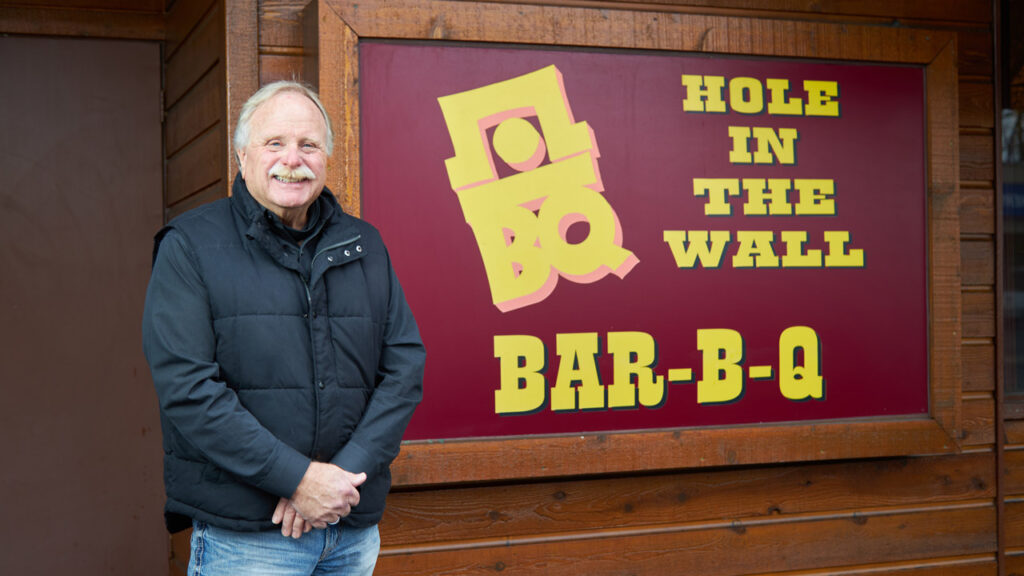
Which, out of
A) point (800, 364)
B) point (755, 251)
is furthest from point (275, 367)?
point (800, 364)

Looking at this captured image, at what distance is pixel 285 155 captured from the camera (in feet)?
6.40

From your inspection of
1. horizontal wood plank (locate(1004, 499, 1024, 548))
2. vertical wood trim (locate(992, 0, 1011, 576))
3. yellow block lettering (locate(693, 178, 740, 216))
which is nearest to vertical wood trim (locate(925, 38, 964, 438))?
vertical wood trim (locate(992, 0, 1011, 576))

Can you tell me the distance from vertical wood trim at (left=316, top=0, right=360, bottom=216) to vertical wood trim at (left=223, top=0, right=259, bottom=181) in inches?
8.0

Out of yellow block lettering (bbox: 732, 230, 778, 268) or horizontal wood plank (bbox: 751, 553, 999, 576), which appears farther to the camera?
horizontal wood plank (bbox: 751, 553, 999, 576)

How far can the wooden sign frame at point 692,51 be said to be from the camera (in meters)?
2.70

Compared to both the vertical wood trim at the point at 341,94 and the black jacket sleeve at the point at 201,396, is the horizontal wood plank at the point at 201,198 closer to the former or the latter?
the vertical wood trim at the point at 341,94

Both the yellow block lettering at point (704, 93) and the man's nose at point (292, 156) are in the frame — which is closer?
the man's nose at point (292, 156)

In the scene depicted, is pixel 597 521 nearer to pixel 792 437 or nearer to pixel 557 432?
pixel 557 432

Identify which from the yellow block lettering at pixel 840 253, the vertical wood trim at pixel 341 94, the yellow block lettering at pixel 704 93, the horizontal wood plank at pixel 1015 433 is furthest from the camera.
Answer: the horizontal wood plank at pixel 1015 433

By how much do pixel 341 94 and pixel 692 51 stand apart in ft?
3.60

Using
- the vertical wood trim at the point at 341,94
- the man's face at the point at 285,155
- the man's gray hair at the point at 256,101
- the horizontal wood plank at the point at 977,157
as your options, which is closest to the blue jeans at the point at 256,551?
the man's face at the point at 285,155

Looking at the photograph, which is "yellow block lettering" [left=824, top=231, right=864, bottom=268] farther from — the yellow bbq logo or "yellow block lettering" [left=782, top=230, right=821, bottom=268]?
the yellow bbq logo

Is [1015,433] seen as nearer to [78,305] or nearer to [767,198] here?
[767,198]

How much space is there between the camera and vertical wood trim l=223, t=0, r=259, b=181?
2.68 metres
